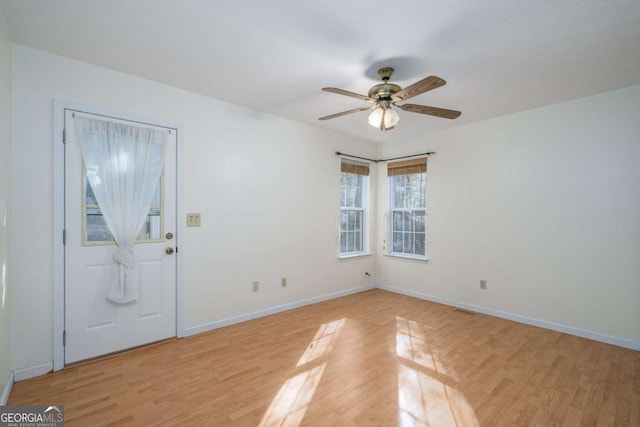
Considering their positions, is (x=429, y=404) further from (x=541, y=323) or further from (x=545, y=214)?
(x=545, y=214)

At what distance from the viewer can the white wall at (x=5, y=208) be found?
6.41ft

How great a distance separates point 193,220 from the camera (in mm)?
3137

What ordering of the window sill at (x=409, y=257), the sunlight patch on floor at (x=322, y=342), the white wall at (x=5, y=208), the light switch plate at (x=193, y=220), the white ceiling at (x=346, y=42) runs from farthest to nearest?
the window sill at (x=409, y=257)
the light switch plate at (x=193, y=220)
the sunlight patch on floor at (x=322, y=342)
the white wall at (x=5, y=208)
the white ceiling at (x=346, y=42)

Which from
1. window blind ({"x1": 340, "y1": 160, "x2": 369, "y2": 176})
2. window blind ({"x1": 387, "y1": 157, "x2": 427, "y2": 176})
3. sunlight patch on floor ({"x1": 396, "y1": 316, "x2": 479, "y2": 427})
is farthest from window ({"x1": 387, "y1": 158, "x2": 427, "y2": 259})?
sunlight patch on floor ({"x1": 396, "y1": 316, "x2": 479, "y2": 427})

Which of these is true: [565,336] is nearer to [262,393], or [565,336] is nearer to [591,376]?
[591,376]

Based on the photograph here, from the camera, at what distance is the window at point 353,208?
481cm

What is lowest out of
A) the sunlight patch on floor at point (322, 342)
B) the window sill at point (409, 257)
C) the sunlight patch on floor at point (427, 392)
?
the sunlight patch on floor at point (322, 342)

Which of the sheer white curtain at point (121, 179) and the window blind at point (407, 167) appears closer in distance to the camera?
the sheer white curtain at point (121, 179)

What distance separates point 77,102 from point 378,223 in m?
4.23

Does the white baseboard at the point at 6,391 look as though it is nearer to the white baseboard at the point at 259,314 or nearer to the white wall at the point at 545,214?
the white baseboard at the point at 259,314

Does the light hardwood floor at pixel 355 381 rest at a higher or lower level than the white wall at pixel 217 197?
lower
